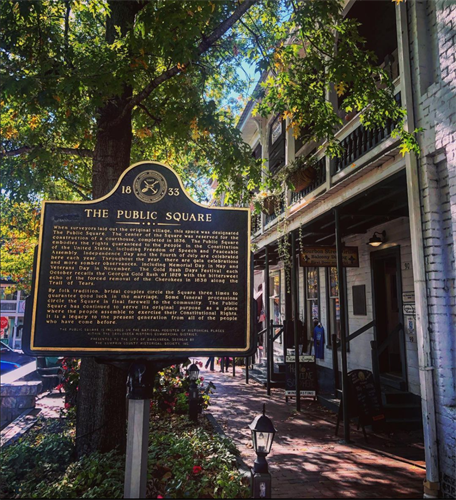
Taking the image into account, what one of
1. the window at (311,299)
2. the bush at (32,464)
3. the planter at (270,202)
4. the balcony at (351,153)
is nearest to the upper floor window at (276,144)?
the planter at (270,202)

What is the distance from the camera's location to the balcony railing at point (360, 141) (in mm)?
6383

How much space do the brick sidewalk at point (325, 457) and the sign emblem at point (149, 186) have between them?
3.73m

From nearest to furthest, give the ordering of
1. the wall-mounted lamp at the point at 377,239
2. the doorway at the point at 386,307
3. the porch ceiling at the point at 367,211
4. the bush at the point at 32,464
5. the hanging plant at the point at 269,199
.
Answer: the bush at the point at 32,464, the porch ceiling at the point at 367,211, the wall-mounted lamp at the point at 377,239, the doorway at the point at 386,307, the hanging plant at the point at 269,199

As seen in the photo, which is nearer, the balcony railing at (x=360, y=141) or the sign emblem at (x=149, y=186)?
the sign emblem at (x=149, y=186)

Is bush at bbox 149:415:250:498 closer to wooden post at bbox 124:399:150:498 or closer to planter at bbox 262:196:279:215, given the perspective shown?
wooden post at bbox 124:399:150:498

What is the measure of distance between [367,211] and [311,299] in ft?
20.1

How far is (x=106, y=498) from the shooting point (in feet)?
13.5

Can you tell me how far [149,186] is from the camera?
419 cm

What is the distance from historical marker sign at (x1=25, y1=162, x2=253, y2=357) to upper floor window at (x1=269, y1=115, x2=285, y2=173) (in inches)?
367

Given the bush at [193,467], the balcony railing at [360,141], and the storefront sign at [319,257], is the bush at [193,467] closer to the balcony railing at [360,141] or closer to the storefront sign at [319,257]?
the storefront sign at [319,257]

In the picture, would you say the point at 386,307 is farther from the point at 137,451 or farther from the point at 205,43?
the point at 137,451

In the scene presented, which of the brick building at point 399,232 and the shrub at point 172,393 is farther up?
the brick building at point 399,232

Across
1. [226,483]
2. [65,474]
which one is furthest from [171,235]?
[65,474]

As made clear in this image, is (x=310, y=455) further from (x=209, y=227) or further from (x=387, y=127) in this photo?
(x=387, y=127)
